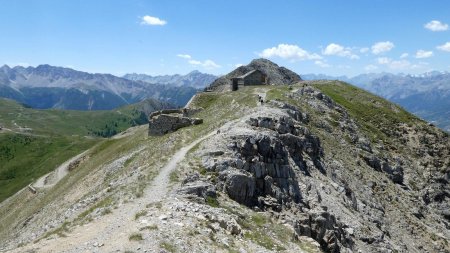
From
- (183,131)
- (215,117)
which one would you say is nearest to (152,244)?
(183,131)

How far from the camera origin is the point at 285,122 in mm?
69188

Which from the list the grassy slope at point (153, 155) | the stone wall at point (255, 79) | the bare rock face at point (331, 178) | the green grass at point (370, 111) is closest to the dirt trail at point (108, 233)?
the grassy slope at point (153, 155)

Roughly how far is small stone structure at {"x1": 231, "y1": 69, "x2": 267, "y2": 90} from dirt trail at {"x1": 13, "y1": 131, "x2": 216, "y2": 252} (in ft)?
266

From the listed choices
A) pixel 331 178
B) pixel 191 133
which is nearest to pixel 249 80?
pixel 331 178

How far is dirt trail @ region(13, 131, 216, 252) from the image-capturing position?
2866 centimetres

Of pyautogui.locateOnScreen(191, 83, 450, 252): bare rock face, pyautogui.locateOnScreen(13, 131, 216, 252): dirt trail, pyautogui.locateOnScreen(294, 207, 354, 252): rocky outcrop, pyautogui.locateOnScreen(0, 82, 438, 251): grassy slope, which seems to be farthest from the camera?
pyautogui.locateOnScreen(0, 82, 438, 251): grassy slope

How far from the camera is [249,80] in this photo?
125m

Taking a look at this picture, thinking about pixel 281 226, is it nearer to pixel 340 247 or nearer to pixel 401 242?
pixel 340 247

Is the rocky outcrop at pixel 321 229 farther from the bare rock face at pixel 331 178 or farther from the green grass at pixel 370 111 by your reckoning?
the green grass at pixel 370 111

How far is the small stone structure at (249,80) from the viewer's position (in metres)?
120

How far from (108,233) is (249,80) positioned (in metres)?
97.8

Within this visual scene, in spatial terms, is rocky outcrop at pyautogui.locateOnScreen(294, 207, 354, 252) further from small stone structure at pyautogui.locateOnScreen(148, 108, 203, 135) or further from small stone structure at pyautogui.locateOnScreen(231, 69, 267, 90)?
small stone structure at pyautogui.locateOnScreen(231, 69, 267, 90)

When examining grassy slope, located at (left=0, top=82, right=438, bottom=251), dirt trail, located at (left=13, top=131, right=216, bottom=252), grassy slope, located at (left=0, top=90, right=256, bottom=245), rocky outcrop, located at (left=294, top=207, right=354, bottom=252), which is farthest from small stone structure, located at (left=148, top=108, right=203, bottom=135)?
dirt trail, located at (left=13, top=131, right=216, bottom=252)

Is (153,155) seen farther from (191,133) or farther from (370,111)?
(370,111)
